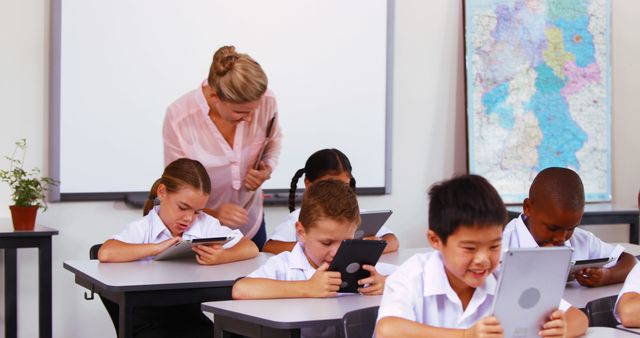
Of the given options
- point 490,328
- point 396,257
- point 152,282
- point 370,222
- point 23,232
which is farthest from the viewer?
point 23,232

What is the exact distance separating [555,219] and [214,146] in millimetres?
2131

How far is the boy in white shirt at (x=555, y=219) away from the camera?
9.73ft

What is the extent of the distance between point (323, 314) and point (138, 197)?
2.46m

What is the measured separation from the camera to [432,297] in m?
2.12

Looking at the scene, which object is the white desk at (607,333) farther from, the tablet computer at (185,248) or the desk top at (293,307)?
the tablet computer at (185,248)

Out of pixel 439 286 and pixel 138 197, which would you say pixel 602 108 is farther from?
pixel 439 286

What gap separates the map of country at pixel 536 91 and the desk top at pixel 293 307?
Result: 3107mm

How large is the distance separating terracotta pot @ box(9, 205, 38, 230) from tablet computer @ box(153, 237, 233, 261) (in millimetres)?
861

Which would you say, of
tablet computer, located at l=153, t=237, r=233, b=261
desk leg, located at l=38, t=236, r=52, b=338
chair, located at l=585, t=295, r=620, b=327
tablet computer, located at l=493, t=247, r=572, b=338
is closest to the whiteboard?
desk leg, located at l=38, t=236, r=52, b=338

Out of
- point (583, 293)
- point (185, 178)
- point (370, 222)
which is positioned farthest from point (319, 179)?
point (583, 293)

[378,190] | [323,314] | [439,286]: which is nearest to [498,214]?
[439,286]

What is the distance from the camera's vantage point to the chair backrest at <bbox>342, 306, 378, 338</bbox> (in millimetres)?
2223

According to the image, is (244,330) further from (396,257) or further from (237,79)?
(237,79)

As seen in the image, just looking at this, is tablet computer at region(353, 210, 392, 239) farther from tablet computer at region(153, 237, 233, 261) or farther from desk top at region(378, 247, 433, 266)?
tablet computer at region(153, 237, 233, 261)
